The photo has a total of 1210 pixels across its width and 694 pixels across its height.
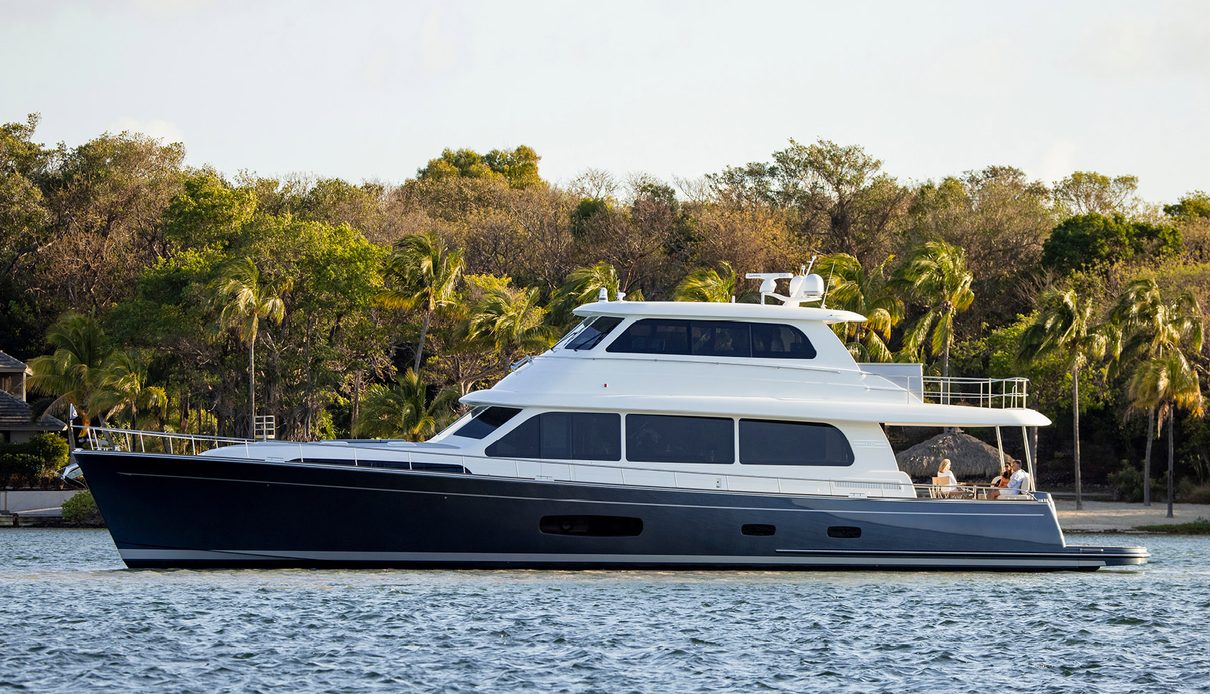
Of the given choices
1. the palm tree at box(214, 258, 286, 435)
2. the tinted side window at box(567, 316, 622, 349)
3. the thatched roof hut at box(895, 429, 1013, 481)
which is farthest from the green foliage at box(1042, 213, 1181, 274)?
the tinted side window at box(567, 316, 622, 349)

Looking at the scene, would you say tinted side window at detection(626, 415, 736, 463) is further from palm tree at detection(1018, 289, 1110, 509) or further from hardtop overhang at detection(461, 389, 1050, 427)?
palm tree at detection(1018, 289, 1110, 509)

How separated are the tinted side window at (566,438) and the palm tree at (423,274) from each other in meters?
16.0

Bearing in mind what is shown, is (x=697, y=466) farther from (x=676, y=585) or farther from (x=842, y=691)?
(x=842, y=691)

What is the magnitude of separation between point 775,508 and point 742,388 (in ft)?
6.04

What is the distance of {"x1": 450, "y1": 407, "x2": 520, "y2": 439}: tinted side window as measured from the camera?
22609mm

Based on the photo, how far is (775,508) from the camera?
22.7 m

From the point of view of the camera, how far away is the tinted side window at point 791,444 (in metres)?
22.9

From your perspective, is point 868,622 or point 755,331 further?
point 755,331

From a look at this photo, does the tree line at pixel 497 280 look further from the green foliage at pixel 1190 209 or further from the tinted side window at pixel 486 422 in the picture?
the tinted side window at pixel 486 422

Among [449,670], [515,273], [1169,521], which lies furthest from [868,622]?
[515,273]

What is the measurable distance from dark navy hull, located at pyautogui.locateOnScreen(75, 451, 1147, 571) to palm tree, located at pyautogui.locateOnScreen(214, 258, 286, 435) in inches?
641

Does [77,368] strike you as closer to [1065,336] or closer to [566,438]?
[566,438]

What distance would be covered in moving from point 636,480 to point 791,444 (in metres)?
2.44

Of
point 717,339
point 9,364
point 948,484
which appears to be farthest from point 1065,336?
point 9,364
